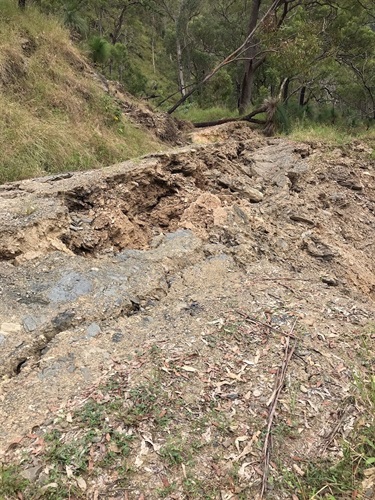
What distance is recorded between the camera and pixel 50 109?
6875mm

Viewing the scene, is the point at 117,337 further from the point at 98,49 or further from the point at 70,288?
the point at 98,49

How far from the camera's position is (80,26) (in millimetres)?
10750

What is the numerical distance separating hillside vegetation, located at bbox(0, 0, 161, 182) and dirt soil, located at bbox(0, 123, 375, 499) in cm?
124

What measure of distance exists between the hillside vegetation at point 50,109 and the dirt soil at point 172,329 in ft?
4.08

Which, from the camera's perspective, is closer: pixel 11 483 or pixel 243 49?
pixel 11 483

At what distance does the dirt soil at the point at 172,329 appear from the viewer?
199 centimetres

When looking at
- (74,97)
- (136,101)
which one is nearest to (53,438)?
(74,97)

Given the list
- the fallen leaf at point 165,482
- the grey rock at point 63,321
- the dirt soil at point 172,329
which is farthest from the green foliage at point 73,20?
the fallen leaf at point 165,482

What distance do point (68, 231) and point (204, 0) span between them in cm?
2172

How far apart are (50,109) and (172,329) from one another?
5.38 meters

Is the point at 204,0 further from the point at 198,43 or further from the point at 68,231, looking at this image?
the point at 68,231

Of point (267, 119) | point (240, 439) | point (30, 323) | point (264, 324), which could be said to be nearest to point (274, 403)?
point (240, 439)

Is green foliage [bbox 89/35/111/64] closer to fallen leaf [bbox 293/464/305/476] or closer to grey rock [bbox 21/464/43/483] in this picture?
grey rock [bbox 21/464/43/483]

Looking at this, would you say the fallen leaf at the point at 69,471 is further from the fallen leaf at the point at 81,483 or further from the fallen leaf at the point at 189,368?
the fallen leaf at the point at 189,368
